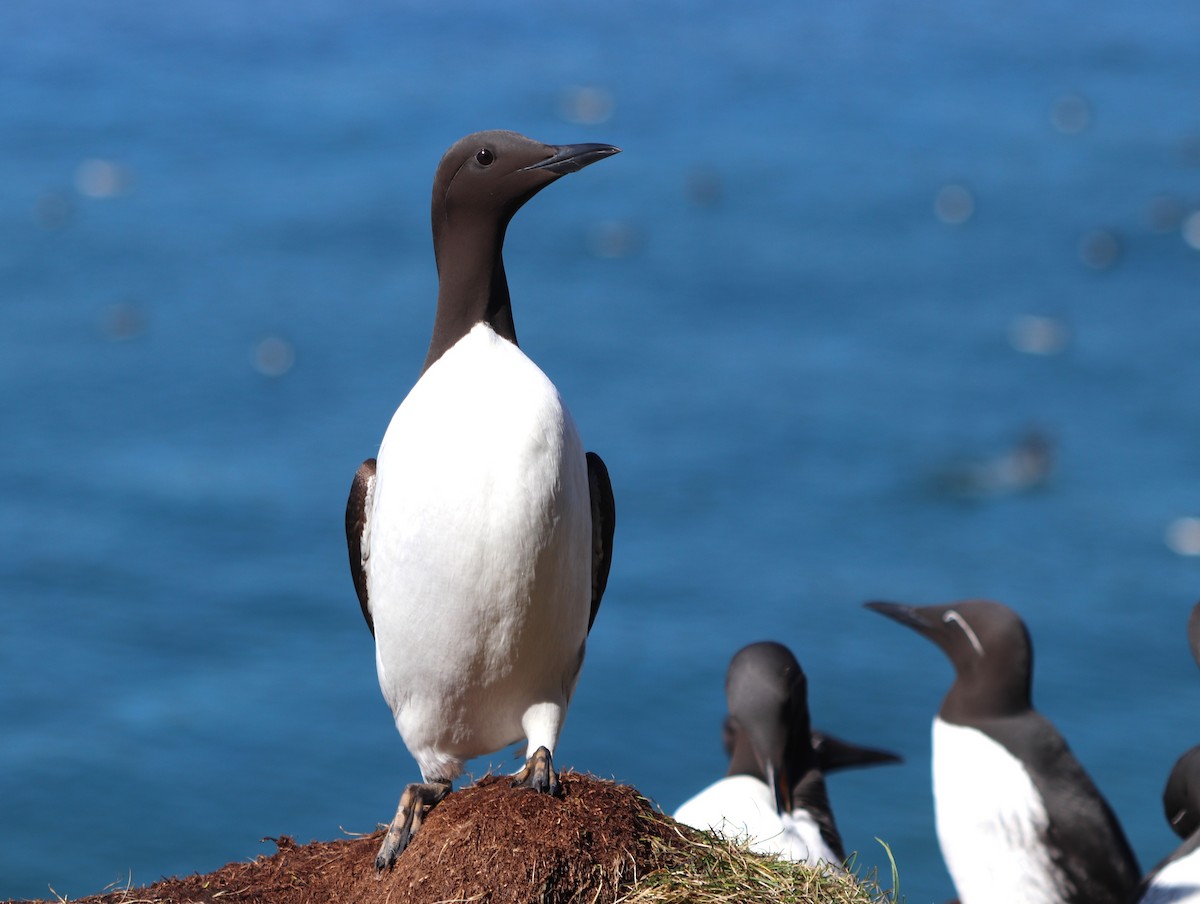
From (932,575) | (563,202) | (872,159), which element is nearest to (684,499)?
(932,575)

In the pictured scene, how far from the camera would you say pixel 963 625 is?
8906mm

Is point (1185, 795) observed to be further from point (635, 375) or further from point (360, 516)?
point (635, 375)

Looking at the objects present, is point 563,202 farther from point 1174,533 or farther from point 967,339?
point 1174,533

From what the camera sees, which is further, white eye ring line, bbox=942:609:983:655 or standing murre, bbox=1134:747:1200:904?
white eye ring line, bbox=942:609:983:655

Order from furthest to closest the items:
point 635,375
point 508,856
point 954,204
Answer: point 954,204, point 635,375, point 508,856

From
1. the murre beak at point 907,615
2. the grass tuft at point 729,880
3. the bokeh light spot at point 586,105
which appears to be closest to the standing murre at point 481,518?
the grass tuft at point 729,880

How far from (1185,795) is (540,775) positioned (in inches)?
167

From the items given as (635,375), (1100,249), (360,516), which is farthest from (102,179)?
(360,516)

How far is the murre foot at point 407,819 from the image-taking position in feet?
15.9

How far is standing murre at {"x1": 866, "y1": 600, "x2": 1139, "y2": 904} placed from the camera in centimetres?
843

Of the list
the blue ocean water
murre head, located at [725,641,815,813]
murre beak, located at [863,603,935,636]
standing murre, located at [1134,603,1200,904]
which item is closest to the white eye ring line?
murre beak, located at [863,603,935,636]

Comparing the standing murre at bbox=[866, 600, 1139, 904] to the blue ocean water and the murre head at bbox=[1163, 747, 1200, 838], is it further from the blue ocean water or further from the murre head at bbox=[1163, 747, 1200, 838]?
the blue ocean water

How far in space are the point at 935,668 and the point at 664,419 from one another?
21.5ft

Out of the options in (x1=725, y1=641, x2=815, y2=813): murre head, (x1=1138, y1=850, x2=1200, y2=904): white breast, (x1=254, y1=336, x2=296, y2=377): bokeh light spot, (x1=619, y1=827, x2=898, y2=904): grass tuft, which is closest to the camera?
(x1=619, y1=827, x2=898, y2=904): grass tuft
